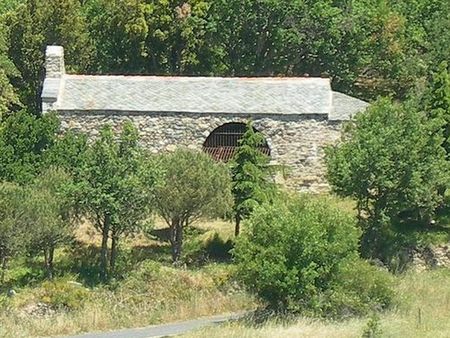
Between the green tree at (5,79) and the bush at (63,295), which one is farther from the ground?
the green tree at (5,79)

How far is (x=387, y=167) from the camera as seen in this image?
31562 mm

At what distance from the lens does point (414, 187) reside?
31.4 m

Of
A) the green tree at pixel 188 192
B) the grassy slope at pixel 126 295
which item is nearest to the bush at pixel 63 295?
the grassy slope at pixel 126 295

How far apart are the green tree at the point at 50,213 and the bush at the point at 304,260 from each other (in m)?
6.11

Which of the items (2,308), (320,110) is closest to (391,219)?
(320,110)

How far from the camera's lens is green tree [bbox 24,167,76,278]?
28.4 meters

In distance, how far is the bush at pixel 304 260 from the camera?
25.1 meters

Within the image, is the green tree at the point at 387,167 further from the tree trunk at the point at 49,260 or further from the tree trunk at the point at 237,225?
the tree trunk at the point at 49,260

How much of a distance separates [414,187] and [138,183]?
901 centimetres

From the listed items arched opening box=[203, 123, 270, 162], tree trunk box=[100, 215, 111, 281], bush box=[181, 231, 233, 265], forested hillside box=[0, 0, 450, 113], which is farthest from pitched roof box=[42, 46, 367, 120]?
tree trunk box=[100, 215, 111, 281]

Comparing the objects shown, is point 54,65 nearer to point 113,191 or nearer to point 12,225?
point 113,191

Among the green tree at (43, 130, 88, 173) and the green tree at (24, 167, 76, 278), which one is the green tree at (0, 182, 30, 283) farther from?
the green tree at (43, 130, 88, 173)

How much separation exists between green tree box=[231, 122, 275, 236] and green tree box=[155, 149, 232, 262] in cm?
63

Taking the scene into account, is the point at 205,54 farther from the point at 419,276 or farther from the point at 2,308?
the point at 2,308
